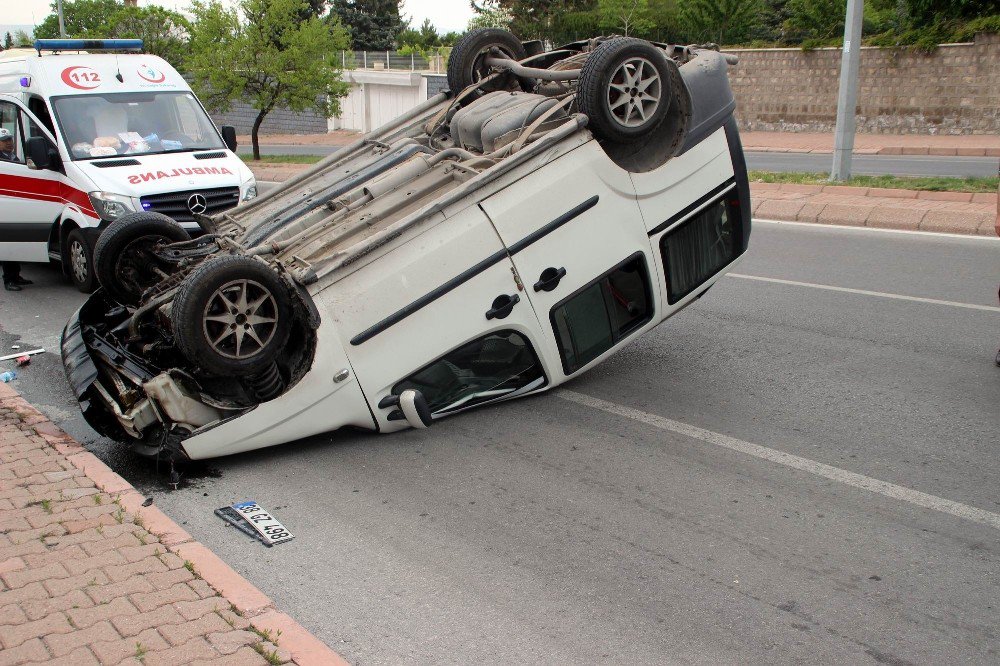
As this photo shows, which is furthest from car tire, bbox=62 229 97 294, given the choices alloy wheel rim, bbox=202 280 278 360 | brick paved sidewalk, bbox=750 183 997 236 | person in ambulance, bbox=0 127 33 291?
brick paved sidewalk, bbox=750 183 997 236

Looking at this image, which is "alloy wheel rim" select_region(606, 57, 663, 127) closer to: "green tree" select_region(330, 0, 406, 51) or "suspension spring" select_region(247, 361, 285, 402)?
"suspension spring" select_region(247, 361, 285, 402)

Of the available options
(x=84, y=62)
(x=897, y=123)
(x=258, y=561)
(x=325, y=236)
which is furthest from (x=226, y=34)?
(x=258, y=561)

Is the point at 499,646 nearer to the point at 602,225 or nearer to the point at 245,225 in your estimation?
the point at 602,225

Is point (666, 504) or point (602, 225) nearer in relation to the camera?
point (666, 504)

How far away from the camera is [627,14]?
45.6 meters

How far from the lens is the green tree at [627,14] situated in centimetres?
4462

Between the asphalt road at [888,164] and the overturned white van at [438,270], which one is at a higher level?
the overturned white van at [438,270]

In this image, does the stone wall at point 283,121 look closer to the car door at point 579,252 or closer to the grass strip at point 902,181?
the grass strip at point 902,181

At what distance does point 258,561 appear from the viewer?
4.74 meters

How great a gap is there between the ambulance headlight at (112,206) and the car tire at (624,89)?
547 centimetres

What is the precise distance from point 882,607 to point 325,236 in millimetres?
3789

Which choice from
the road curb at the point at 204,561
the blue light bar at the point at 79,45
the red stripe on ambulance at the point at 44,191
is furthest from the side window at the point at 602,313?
the blue light bar at the point at 79,45

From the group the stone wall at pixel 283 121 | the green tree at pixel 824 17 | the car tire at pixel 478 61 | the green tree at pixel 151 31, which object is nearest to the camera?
the car tire at pixel 478 61

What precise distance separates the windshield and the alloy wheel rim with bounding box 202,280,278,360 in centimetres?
589
